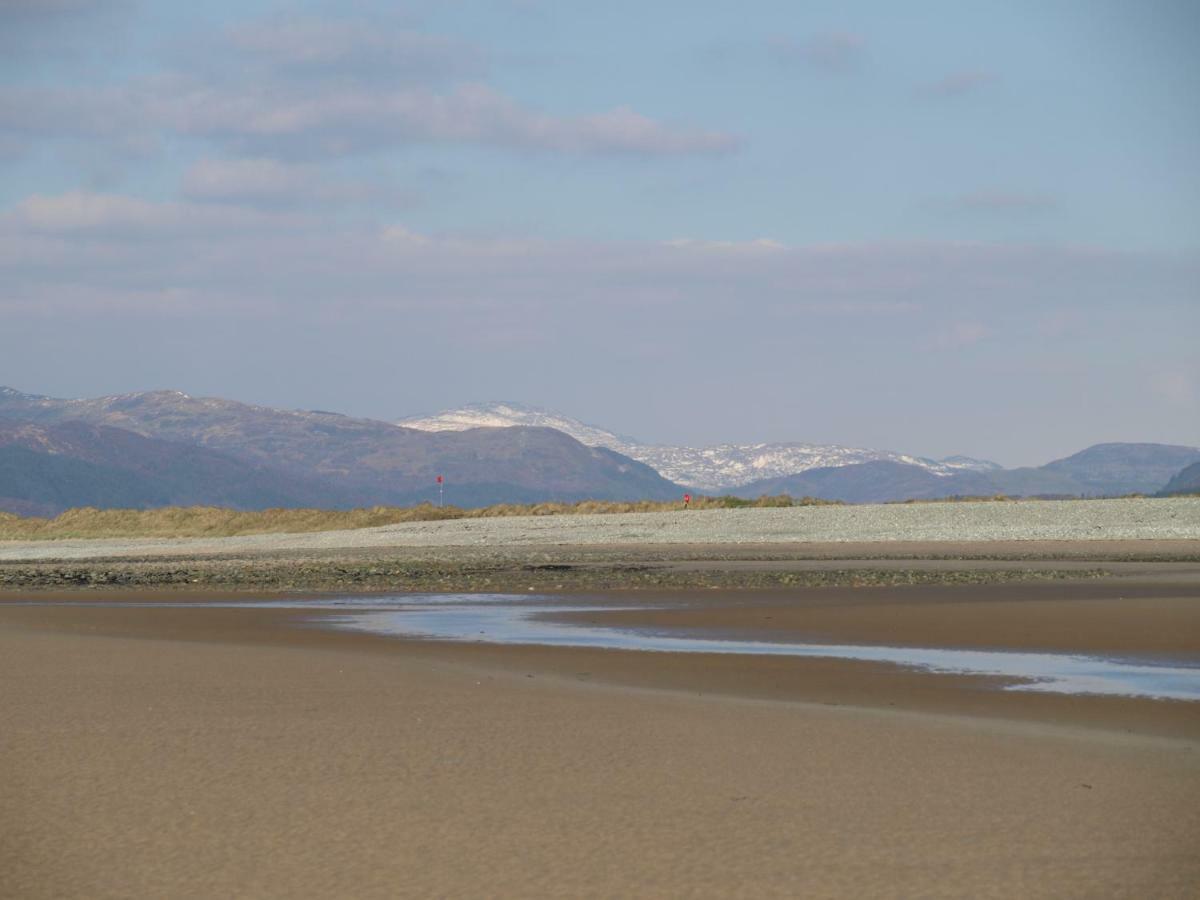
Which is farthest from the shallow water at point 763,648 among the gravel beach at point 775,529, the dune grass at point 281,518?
the dune grass at point 281,518

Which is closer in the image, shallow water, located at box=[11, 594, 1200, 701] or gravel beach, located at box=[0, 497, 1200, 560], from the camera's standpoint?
shallow water, located at box=[11, 594, 1200, 701]

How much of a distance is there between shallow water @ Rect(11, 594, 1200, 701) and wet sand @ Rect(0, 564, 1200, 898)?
873 mm

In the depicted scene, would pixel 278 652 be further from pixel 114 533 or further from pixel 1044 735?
pixel 114 533

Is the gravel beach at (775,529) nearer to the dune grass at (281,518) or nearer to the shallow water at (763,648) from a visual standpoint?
the dune grass at (281,518)

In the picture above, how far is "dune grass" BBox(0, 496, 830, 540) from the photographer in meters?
78.3

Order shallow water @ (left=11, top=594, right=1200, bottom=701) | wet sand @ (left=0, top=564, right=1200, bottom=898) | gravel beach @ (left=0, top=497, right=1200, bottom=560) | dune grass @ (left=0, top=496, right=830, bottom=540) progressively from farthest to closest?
dune grass @ (left=0, top=496, right=830, bottom=540), gravel beach @ (left=0, top=497, right=1200, bottom=560), shallow water @ (left=11, top=594, right=1200, bottom=701), wet sand @ (left=0, top=564, right=1200, bottom=898)

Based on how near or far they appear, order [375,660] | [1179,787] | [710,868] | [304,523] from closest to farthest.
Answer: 1. [710,868]
2. [1179,787]
3. [375,660]
4. [304,523]

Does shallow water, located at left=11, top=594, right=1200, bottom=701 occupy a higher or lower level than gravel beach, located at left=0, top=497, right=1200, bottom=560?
lower

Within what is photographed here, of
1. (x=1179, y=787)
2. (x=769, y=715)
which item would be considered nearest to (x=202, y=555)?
(x=769, y=715)

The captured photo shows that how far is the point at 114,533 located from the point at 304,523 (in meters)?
12.5

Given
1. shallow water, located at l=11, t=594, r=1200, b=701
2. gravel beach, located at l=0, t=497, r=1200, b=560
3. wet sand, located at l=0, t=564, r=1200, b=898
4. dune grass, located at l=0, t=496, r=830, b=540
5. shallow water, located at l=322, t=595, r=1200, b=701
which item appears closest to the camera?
wet sand, located at l=0, t=564, r=1200, b=898

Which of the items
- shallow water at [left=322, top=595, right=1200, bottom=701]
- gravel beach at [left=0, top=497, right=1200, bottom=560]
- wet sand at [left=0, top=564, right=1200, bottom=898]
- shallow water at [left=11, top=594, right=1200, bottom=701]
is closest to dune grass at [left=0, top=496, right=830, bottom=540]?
gravel beach at [left=0, top=497, right=1200, bottom=560]

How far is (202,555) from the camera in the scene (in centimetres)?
5309

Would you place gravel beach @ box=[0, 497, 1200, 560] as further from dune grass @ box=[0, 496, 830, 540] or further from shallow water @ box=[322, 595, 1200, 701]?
shallow water @ box=[322, 595, 1200, 701]
